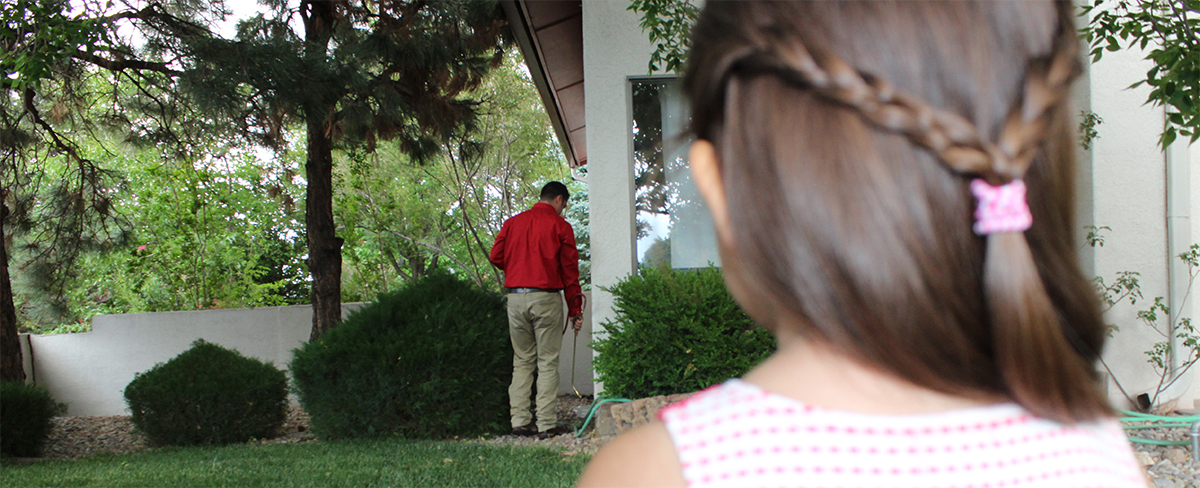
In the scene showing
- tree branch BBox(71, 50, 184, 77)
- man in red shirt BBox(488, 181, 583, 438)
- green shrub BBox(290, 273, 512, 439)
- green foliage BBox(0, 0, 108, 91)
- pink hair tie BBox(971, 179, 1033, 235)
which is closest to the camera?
pink hair tie BBox(971, 179, 1033, 235)

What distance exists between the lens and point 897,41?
22.2 inches

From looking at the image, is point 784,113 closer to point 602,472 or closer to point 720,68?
point 720,68

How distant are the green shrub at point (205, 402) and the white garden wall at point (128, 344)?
4.05 m

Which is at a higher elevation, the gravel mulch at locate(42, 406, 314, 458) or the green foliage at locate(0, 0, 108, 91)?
the green foliage at locate(0, 0, 108, 91)

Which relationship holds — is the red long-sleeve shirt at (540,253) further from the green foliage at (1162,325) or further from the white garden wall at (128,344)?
the white garden wall at (128,344)

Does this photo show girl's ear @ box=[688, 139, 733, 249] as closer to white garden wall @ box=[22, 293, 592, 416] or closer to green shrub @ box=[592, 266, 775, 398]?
green shrub @ box=[592, 266, 775, 398]

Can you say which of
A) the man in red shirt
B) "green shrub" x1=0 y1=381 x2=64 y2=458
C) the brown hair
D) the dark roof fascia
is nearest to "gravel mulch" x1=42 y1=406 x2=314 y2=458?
"green shrub" x1=0 y1=381 x2=64 y2=458

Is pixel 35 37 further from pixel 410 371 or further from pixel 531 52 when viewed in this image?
pixel 531 52

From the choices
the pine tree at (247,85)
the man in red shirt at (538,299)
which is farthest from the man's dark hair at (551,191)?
the pine tree at (247,85)

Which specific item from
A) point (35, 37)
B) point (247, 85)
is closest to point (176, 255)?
point (247, 85)

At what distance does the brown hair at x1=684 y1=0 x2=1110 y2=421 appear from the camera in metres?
0.56

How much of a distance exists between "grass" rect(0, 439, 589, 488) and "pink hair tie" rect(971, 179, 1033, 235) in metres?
3.59

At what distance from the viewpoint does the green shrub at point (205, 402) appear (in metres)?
6.51

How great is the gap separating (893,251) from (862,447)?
15 centimetres
